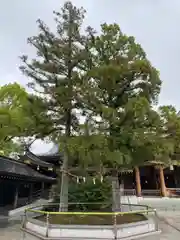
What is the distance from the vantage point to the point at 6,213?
1330 centimetres

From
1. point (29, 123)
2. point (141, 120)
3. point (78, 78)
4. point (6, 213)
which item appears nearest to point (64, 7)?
point (78, 78)

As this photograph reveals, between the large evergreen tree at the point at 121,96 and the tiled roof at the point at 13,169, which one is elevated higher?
the large evergreen tree at the point at 121,96

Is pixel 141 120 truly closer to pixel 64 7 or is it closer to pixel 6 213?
pixel 64 7

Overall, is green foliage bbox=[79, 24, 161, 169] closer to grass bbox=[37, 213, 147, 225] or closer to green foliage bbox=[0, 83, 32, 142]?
grass bbox=[37, 213, 147, 225]

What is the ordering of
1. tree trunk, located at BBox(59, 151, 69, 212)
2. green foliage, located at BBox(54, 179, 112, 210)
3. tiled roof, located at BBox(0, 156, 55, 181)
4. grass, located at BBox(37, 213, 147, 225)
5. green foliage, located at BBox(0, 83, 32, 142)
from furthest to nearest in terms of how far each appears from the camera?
green foliage, located at BBox(0, 83, 32, 142), green foliage, located at BBox(54, 179, 112, 210), tiled roof, located at BBox(0, 156, 55, 181), tree trunk, located at BBox(59, 151, 69, 212), grass, located at BBox(37, 213, 147, 225)

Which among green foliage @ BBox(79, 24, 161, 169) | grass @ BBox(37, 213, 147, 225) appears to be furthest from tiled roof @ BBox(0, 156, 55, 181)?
green foliage @ BBox(79, 24, 161, 169)

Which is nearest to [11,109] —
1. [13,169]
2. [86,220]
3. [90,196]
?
[13,169]

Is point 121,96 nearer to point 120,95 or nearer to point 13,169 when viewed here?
point 120,95

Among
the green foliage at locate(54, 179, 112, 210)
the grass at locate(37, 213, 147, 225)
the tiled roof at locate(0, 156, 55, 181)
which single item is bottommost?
the grass at locate(37, 213, 147, 225)

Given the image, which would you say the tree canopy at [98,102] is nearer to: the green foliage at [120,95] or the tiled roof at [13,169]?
the green foliage at [120,95]

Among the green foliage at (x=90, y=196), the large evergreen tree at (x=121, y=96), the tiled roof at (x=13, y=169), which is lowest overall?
the green foliage at (x=90, y=196)

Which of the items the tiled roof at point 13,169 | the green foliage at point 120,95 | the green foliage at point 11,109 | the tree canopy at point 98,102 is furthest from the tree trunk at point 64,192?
the green foliage at point 11,109

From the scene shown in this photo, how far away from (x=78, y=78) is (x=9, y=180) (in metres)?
8.21

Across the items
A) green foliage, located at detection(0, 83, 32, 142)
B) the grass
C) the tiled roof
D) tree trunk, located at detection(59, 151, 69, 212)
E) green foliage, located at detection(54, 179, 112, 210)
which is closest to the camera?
the grass
